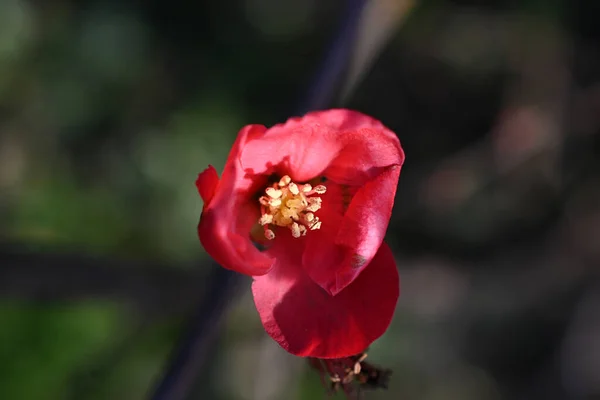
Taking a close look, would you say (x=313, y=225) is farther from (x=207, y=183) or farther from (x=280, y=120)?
(x=280, y=120)

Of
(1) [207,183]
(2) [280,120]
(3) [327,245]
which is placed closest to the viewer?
(1) [207,183]

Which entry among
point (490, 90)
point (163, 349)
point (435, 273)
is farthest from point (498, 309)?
point (163, 349)

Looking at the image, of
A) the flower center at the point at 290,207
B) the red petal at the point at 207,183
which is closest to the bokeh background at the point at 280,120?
the flower center at the point at 290,207

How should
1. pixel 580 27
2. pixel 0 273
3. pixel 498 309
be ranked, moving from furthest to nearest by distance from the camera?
1. pixel 498 309
2. pixel 580 27
3. pixel 0 273

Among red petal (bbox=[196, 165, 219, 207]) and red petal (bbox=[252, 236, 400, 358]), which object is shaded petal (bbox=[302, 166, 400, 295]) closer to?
red petal (bbox=[252, 236, 400, 358])

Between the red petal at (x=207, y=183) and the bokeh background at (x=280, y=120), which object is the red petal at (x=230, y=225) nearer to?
the red petal at (x=207, y=183)

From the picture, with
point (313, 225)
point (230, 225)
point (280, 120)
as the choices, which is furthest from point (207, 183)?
point (280, 120)

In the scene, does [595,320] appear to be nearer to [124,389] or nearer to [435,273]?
[435,273]
